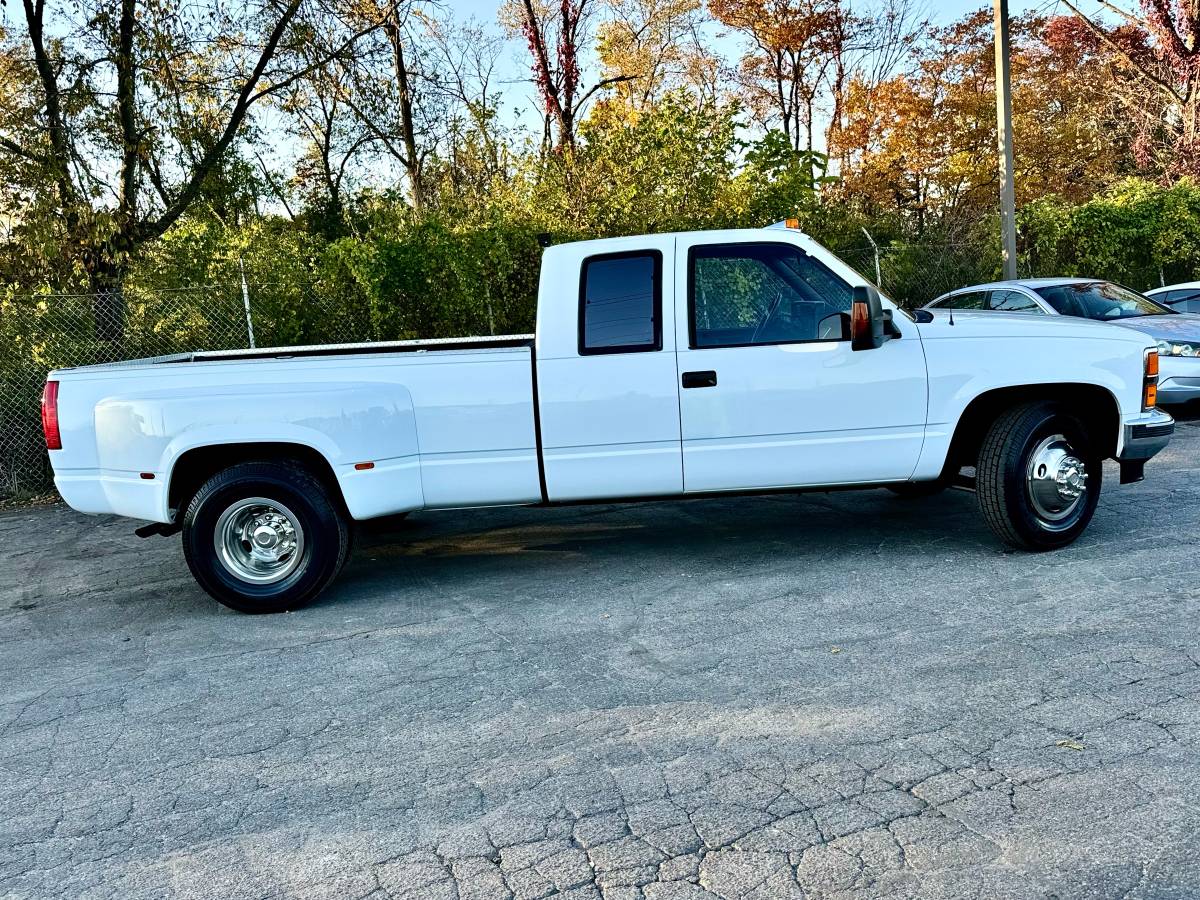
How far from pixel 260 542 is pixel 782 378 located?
10.6ft

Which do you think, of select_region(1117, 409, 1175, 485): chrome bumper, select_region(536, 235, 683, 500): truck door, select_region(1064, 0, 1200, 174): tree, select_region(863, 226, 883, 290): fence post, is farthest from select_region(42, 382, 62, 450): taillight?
select_region(1064, 0, 1200, 174): tree

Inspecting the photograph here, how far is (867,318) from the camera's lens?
612 centimetres

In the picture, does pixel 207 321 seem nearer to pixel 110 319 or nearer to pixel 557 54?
pixel 110 319

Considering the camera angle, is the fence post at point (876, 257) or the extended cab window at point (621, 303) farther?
the fence post at point (876, 257)

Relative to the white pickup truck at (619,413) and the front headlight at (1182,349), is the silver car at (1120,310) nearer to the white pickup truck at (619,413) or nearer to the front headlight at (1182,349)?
the front headlight at (1182,349)

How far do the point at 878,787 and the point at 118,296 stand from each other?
9808 mm

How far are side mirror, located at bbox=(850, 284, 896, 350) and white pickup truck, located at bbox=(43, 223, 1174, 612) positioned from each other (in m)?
0.02

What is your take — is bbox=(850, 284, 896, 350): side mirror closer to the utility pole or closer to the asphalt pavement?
the asphalt pavement

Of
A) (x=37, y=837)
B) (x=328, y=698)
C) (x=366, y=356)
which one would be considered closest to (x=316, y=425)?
(x=366, y=356)

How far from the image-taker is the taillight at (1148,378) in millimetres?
6570

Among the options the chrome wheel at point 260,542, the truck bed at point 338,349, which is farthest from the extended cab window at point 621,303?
the chrome wheel at point 260,542

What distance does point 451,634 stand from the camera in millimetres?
5625

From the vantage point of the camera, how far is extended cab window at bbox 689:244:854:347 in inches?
250

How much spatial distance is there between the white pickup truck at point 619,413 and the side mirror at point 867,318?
2cm
